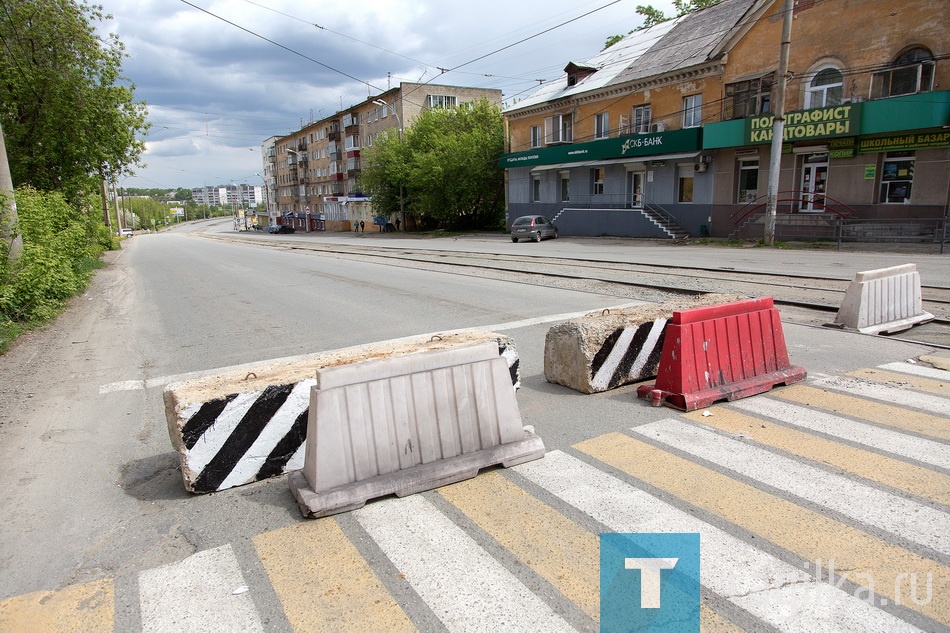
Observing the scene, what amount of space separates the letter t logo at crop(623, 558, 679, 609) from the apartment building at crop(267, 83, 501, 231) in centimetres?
5166

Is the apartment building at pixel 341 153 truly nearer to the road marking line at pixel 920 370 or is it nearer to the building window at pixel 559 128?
the building window at pixel 559 128

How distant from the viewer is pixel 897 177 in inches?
A: 884

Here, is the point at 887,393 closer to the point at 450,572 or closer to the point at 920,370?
the point at 920,370

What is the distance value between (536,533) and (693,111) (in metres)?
30.8

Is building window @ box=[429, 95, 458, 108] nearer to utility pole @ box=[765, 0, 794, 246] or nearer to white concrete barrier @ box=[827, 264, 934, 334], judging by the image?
utility pole @ box=[765, 0, 794, 246]

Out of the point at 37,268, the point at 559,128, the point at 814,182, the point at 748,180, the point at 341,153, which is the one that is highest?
the point at 341,153

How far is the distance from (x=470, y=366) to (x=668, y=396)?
84.8 inches

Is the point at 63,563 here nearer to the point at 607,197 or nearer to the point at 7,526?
the point at 7,526

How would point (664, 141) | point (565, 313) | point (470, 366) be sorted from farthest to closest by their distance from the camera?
point (664, 141), point (565, 313), point (470, 366)

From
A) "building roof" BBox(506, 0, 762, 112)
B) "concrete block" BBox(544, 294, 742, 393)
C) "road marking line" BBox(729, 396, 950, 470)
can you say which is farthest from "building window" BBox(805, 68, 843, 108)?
"road marking line" BBox(729, 396, 950, 470)

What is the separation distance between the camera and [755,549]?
3.09m

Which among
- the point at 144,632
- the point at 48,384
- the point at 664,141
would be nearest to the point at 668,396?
the point at 144,632

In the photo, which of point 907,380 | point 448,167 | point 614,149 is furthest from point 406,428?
point 448,167

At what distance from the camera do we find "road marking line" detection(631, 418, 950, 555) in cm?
326
